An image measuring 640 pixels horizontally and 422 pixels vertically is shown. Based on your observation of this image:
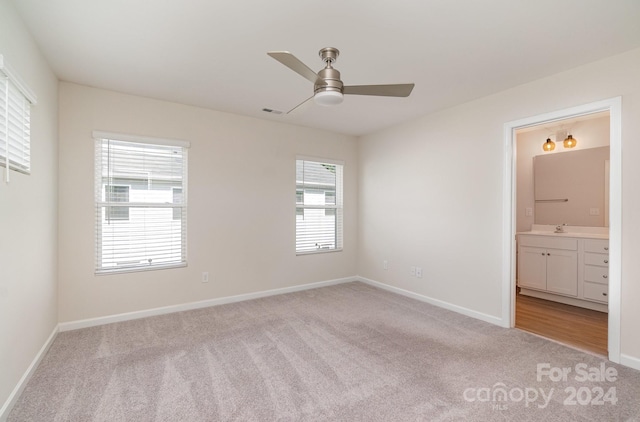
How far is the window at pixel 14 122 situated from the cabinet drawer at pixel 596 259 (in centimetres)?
563

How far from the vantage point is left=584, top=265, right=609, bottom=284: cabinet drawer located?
3.58 metres

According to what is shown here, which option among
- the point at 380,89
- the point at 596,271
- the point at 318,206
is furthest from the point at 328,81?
the point at 596,271

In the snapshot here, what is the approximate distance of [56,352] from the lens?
260cm

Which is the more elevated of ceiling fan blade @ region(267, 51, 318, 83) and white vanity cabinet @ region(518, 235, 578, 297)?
ceiling fan blade @ region(267, 51, 318, 83)

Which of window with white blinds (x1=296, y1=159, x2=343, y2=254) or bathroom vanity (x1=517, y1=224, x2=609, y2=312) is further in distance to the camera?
window with white blinds (x1=296, y1=159, x2=343, y2=254)

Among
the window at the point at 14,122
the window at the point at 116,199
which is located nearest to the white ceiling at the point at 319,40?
the window at the point at 14,122

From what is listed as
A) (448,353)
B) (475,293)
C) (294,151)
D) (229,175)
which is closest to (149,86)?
(229,175)

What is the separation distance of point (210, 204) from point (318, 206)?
1.72 m

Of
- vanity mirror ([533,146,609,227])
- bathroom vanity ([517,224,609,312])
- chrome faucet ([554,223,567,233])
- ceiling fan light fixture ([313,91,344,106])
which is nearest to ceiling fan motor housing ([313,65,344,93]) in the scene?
ceiling fan light fixture ([313,91,344,106])

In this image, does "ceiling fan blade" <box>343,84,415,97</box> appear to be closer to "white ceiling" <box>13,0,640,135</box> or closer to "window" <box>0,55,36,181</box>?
"white ceiling" <box>13,0,640,135</box>

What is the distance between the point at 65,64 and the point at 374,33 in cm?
273

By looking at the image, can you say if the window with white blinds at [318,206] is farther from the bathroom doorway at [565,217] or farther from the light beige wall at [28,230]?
the light beige wall at [28,230]


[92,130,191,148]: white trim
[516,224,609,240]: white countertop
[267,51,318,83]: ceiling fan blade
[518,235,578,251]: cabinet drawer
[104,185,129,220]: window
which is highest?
[267,51,318,83]: ceiling fan blade

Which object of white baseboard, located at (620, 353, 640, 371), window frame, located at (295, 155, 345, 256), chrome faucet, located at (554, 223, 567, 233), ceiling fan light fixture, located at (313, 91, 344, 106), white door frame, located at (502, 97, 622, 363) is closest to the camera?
ceiling fan light fixture, located at (313, 91, 344, 106)
